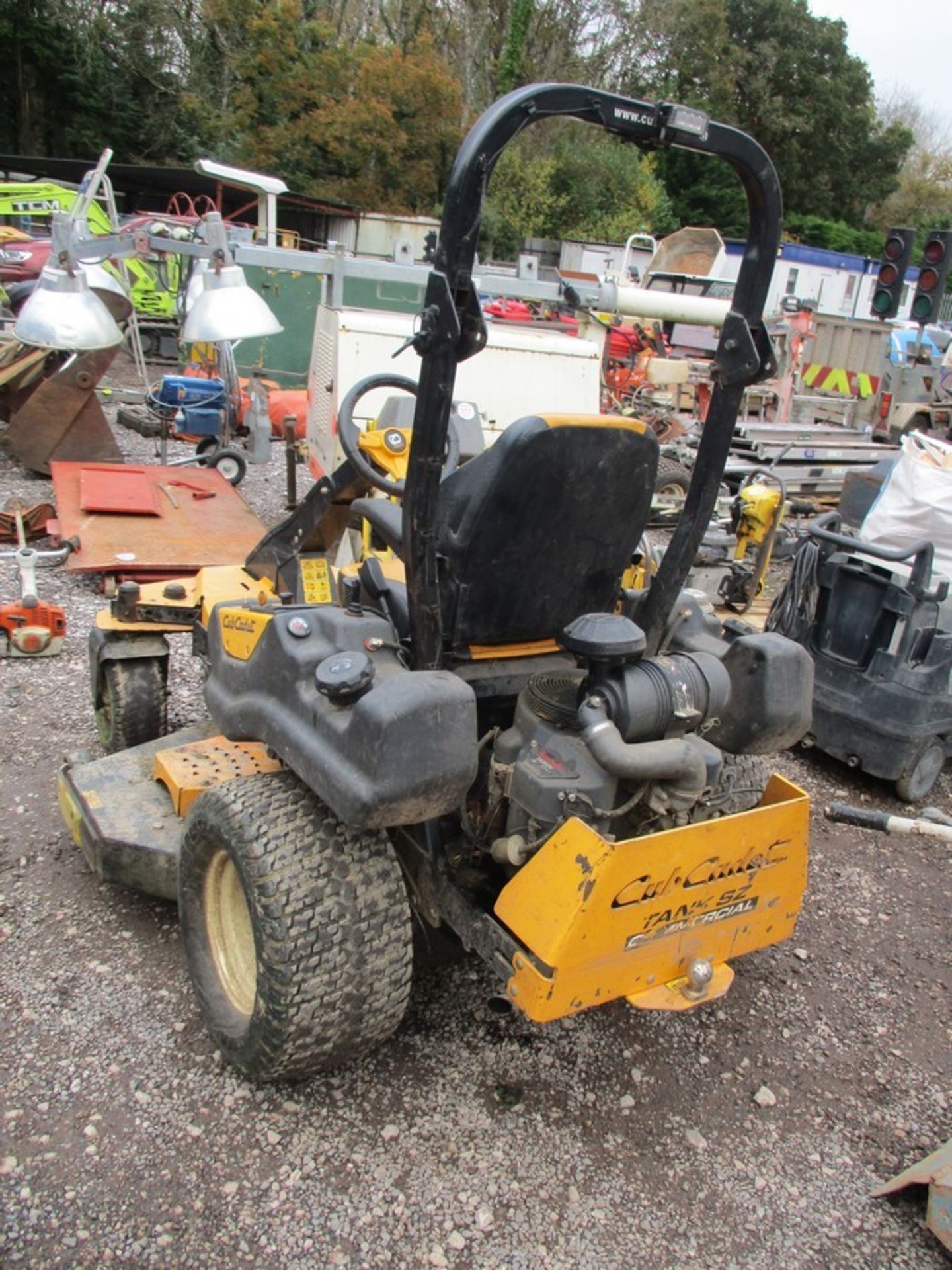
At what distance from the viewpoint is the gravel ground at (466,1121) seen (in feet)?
7.22

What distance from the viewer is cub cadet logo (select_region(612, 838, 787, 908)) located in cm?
210

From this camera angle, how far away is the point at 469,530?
2.27 meters

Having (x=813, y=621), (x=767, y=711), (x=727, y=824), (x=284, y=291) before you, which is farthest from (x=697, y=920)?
(x=284, y=291)

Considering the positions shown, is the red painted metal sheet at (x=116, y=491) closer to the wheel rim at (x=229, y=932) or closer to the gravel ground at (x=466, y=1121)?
the gravel ground at (x=466, y=1121)

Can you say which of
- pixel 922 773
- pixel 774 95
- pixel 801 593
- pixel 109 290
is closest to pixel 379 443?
pixel 801 593

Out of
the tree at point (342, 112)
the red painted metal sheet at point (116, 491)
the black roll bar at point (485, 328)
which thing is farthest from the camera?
the tree at point (342, 112)

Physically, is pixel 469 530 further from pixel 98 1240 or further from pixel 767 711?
pixel 98 1240

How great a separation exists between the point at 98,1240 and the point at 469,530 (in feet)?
5.43

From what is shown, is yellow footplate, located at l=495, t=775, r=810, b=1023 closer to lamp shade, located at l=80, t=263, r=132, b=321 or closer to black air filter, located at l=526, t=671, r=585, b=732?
black air filter, located at l=526, t=671, r=585, b=732

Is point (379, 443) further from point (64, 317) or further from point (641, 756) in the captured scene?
point (64, 317)

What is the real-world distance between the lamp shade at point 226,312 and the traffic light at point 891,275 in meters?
6.79

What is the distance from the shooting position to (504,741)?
246 cm

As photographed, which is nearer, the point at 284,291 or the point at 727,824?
the point at 727,824

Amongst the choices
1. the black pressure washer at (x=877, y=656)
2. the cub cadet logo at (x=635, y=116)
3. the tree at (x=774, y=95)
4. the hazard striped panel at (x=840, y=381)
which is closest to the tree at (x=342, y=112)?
the tree at (x=774, y=95)
